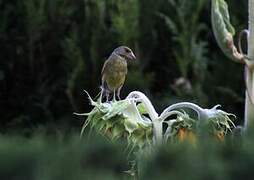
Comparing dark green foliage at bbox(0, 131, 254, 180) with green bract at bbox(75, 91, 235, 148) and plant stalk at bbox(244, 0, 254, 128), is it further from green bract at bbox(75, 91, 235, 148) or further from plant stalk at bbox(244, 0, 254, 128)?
plant stalk at bbox(244, 0, 254, 128)

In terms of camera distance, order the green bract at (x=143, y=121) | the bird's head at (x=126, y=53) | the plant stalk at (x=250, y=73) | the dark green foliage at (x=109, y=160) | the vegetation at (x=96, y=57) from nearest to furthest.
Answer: the dark green foliage at (x=109, y=160)
the green bract at (x=143, y=121)
the plant stalk at (x=250, y=73)
the bird's head at (x=126, y=53)
the vegetation at (x=96, y=57)

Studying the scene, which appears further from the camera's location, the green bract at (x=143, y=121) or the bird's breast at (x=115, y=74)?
the bird's breast at (x=115, y=74)

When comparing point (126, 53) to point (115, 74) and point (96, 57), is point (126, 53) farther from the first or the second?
point (96, 57)

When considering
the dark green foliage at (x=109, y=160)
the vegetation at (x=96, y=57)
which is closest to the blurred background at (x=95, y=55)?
the vegetation at (x=96, y=57)

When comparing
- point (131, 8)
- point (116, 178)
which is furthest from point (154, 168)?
point (131, 8)

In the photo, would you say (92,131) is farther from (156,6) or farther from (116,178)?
(156,6)

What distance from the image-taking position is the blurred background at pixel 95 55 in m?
5.50

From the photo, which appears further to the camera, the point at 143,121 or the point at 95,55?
the point at 95,55

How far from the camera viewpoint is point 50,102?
5.76m

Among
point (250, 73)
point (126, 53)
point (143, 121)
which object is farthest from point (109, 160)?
point (126, 53)

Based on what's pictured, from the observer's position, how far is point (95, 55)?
5.69 m

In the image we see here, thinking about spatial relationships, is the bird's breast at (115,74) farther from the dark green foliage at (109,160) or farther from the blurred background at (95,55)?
the blurred background at (95,55)

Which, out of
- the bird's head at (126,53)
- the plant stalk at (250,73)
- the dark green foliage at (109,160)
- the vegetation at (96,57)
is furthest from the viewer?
the vegetation at (96,57)

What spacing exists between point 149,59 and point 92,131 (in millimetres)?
3720
